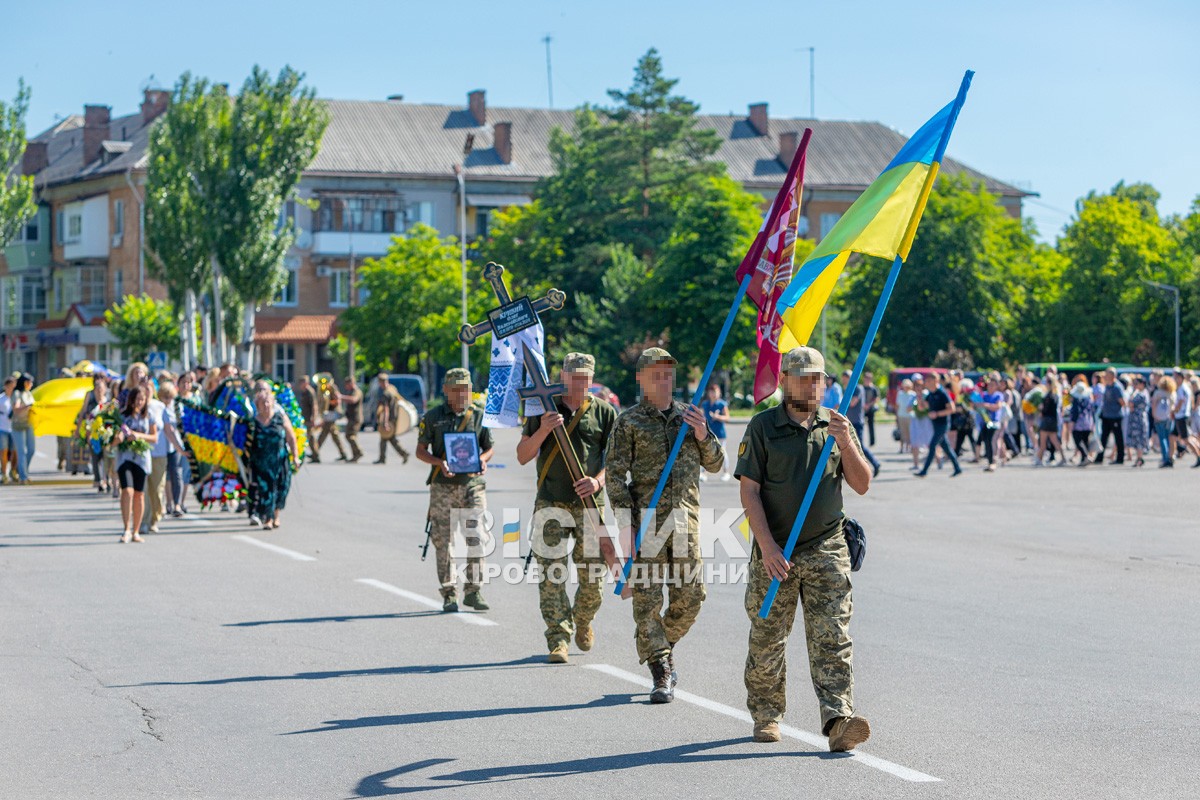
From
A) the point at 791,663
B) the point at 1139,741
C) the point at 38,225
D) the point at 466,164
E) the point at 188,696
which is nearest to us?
the point at 1139,741

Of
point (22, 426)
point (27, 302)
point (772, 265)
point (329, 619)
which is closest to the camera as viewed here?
point (772, 265)

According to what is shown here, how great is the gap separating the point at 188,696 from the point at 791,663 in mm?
3307

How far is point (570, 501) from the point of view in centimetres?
907

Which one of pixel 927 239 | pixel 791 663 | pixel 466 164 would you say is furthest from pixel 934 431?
pixel 466 164

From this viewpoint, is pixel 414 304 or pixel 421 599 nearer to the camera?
pixel 421 599

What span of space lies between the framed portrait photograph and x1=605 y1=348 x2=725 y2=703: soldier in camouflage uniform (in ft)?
9.76

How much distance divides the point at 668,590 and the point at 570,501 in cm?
120

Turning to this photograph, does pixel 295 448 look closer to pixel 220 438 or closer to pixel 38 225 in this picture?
pixel 220 438

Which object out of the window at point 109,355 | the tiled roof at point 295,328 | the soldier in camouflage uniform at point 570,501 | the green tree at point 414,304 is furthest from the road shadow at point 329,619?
the window at point 109,355

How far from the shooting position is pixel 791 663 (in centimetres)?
910

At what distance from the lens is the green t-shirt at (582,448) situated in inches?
353

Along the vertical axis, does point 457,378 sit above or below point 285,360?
below

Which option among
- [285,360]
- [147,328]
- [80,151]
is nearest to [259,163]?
[147,328]

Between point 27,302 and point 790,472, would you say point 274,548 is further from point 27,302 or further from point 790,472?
point 27,302
